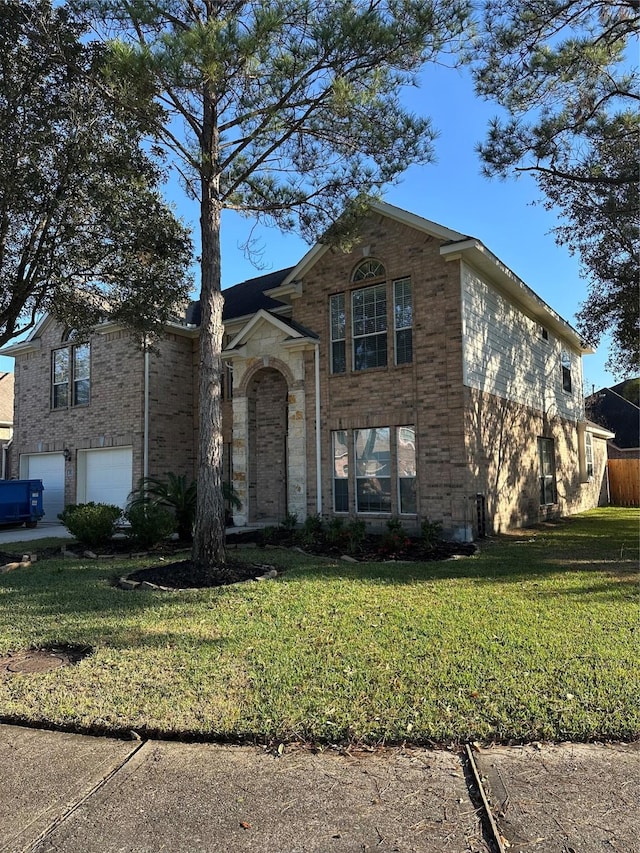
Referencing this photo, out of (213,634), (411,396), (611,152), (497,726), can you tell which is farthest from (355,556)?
(611,152)

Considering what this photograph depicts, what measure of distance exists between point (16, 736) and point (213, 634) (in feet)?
6.53

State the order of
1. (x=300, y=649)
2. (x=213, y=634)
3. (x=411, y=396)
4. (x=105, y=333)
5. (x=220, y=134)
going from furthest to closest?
(x=105, y=333), (x=411, y=396), (x=220, y=134), (x=213, y=634), (x=300, y=649)

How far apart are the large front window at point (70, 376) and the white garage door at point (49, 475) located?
1.83 m

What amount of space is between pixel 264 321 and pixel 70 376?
785 cm

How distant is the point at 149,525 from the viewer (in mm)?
10570

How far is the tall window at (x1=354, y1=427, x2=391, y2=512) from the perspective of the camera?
12547 millimetres

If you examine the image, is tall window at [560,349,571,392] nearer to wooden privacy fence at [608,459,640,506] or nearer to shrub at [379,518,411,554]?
wooden privacy fence at [608,459,640,506]

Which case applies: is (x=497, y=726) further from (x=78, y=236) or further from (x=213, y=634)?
(x=78, y=236)

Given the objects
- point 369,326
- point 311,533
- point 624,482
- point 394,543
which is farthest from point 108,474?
point 624,482

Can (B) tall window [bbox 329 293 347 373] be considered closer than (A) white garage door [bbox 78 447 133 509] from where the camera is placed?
Yes

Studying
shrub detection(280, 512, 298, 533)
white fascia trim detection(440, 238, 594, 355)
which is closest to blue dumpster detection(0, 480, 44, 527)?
shrub detection(280, 512, 298, 533)

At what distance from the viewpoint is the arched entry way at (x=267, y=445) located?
1478 cm

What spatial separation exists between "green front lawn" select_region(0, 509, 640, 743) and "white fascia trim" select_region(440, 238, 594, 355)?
22.1ft

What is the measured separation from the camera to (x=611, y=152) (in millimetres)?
10977
